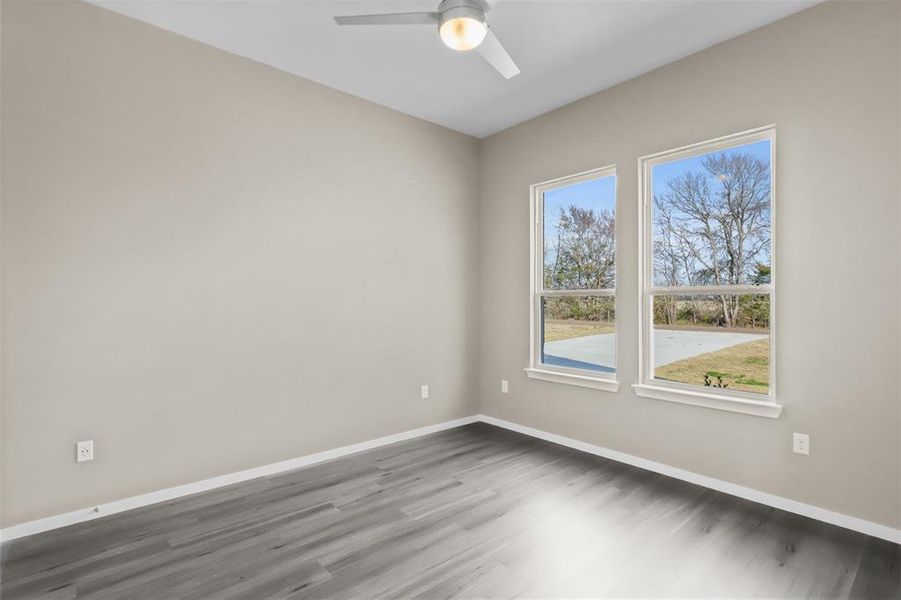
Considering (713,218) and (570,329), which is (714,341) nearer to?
(713,218)

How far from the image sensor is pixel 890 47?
7.34ft

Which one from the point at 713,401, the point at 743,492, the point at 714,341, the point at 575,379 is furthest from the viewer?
the point at 575,379

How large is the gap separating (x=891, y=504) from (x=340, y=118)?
416 centimetres

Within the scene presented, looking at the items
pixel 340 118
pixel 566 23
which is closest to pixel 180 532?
pixel 340 118

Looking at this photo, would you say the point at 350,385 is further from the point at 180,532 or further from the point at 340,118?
the point at 340,118

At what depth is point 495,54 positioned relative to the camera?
7.75 ft

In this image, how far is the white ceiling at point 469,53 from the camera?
2.48 m

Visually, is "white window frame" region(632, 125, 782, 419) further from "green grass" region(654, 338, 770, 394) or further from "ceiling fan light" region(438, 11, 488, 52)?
"ceiling fan light" region(438, 11, 488, 52)

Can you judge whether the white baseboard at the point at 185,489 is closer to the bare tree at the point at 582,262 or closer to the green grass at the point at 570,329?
the green grass at the point at 570,329

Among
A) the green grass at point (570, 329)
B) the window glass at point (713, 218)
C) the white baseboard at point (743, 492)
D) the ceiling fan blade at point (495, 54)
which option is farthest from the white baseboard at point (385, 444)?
the ceiling fan blade at point (495, 54)

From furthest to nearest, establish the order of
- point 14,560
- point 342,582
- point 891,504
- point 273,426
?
point 273,426 → point 891,504 → point 14,560 → point 342,582

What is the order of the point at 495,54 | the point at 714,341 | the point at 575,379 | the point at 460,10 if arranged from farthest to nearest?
the point at 575,379 → the point at 714,341 → the point at 495,54 → the point at 460,10

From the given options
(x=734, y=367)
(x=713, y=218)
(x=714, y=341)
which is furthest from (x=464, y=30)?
(x=734, y=367)

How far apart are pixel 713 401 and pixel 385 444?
249 centimetres
